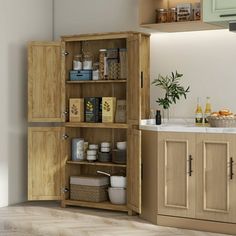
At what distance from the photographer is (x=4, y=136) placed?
19.7ft

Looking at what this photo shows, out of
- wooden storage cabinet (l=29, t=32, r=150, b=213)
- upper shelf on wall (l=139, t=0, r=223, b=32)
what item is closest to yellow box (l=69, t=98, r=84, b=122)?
wooden storage cabinet (l=29, t=32, r=150, b=213)

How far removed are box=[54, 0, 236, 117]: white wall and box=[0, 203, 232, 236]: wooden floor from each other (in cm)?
120

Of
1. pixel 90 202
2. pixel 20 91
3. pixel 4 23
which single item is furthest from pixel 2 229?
pixel 4 23

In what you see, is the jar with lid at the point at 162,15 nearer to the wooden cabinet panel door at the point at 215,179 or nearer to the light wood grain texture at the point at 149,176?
the light wood grain texture at the point at 149,176

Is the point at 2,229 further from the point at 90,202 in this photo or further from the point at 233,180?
the point at 233,180

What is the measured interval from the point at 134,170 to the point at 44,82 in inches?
53.5


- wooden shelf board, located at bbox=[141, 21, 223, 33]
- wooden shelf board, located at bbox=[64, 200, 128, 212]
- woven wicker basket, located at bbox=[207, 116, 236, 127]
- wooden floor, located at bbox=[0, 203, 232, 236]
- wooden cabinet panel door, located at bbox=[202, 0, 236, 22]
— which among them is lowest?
wooden floor, located at bbox=[0, 203, 232, 236]

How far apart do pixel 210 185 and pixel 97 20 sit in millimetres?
2304

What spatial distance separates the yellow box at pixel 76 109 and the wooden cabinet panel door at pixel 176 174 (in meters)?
1.09

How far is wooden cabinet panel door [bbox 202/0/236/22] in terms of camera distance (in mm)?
4848

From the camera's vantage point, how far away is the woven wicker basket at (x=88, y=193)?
5.79m

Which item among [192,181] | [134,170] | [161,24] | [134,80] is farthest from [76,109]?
[192,181]

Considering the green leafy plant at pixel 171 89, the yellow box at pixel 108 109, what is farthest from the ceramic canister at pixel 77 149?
the green leafy plant at pixel 171 89

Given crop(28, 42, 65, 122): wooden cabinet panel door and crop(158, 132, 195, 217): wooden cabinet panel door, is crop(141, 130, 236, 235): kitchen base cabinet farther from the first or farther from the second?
crop(28, 42, 65, 122): wooden cabinet panel door
